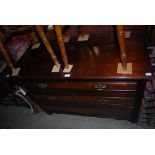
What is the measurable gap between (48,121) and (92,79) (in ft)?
4.36

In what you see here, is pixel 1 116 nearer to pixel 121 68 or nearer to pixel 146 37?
pixel 121 68

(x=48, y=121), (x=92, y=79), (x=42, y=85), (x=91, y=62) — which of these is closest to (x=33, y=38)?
(x=42, y=85)

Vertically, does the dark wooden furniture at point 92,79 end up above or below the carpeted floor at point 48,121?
above

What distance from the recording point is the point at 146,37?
1.77 metres

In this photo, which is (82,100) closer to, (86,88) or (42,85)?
(86,88)

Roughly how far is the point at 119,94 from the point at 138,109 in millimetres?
323

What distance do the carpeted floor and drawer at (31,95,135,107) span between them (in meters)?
0.43

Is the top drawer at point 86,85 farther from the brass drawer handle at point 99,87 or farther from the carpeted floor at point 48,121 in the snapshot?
the carpeted floor at point 48,121

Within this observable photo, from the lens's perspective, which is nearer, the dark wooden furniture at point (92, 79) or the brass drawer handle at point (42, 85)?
the dark wooden furniture at point (92, 79)

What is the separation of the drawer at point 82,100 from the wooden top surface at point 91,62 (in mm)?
388

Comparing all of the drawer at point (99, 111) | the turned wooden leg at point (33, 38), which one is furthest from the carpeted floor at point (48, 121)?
the turned wooden leg at point (33, 38)

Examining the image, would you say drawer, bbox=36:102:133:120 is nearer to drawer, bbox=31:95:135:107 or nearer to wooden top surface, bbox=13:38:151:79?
drawer, bbox=31:95:135:107

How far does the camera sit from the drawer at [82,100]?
187 centimetres

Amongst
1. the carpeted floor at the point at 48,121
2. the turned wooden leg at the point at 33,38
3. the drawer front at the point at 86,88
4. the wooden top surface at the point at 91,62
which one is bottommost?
the carpeted floor at the point at 48,121
